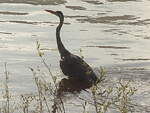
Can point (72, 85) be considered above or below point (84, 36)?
above

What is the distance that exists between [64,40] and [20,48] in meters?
1.93

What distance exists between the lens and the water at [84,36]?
46.7ft

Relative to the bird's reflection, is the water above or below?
below

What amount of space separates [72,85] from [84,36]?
564 cm

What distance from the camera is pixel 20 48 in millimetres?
16750

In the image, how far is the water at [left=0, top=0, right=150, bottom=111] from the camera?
14.2 meters

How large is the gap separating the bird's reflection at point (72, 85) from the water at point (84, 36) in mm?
672

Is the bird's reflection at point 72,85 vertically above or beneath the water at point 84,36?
above

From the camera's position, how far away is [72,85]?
44.3 ft

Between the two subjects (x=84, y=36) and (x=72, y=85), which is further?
(x=84, y=36)

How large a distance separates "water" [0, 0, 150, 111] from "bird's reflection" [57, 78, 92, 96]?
672 millimetres

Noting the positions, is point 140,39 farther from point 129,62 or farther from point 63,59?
point 63,59

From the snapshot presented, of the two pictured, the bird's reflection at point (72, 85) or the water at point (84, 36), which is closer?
the bird's reflection at point (72, 85)

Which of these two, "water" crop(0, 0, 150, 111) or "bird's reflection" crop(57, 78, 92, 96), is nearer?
"bird's reflection" crop(57, 78, 92, 96)
